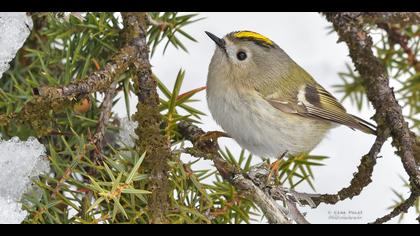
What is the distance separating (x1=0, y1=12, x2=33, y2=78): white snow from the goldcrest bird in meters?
0.58

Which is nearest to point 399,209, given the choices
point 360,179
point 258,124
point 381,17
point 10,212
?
point 360,179

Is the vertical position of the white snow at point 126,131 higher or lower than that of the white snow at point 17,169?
higher

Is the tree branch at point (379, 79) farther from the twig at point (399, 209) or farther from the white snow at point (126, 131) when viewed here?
the white snow at point (126, 131)

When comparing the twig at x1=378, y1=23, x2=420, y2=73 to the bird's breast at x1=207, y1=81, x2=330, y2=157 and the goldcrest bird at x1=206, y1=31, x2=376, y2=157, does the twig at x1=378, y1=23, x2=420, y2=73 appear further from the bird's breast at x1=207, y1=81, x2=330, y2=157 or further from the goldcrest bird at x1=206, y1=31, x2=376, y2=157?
the bird's breast at x1=207, y1=81, x2=330, y2=157

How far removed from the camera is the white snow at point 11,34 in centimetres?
121

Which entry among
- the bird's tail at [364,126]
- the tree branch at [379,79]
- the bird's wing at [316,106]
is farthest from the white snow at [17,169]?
the bird's tail at [364,126]

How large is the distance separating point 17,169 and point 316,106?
1.11 meters

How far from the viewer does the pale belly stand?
1719 millimetres

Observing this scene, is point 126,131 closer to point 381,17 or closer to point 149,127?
point 149,127

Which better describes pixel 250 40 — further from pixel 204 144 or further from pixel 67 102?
pixel 67 102

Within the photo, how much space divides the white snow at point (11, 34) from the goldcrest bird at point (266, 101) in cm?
58

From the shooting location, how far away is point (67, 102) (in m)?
1.09

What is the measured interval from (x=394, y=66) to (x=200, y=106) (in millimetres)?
727

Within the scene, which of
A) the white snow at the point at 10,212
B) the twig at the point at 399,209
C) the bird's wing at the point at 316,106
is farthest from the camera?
the bird's wing at the point at 316,106
